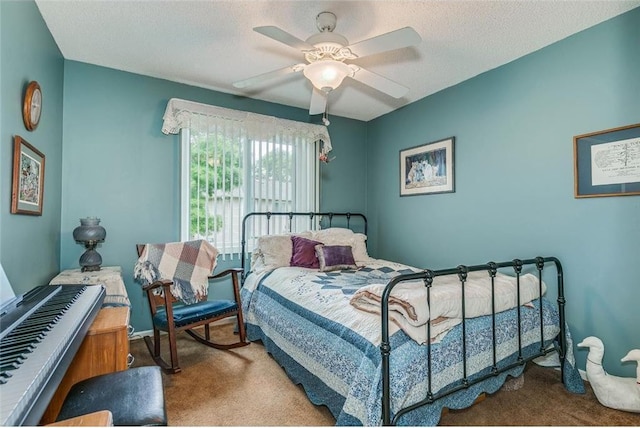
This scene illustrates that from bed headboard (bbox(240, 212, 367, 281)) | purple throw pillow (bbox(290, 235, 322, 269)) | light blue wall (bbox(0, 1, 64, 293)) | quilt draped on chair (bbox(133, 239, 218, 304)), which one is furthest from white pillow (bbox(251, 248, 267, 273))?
light blue wall (bbox(0, 1, 64, 293))

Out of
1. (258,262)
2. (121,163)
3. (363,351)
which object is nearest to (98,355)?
(363,351)

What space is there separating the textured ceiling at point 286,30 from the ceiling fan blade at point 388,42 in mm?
353

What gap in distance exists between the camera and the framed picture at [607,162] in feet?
6.86

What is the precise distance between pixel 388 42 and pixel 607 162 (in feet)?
5.61

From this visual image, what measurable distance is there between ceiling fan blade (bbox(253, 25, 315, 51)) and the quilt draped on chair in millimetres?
1887

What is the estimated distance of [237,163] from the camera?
11.6 feet

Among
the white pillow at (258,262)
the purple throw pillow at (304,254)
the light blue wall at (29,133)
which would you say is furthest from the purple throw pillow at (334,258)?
the light blue wall at (29,133)

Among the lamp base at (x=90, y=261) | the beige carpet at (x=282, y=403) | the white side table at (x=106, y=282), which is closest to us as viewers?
the beige carpet at (x=282, y=403)

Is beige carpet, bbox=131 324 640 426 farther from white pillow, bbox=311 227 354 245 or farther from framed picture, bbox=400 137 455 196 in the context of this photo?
framed picture, bbox=400 137 455 196

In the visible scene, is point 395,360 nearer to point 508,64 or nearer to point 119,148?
point 508,64

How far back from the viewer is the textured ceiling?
6.78 feet

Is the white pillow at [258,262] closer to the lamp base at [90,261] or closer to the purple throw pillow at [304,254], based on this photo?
the purple throw pillow at [304,254]

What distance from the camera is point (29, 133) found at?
199cm

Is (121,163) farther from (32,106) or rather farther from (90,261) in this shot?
(32,106)
